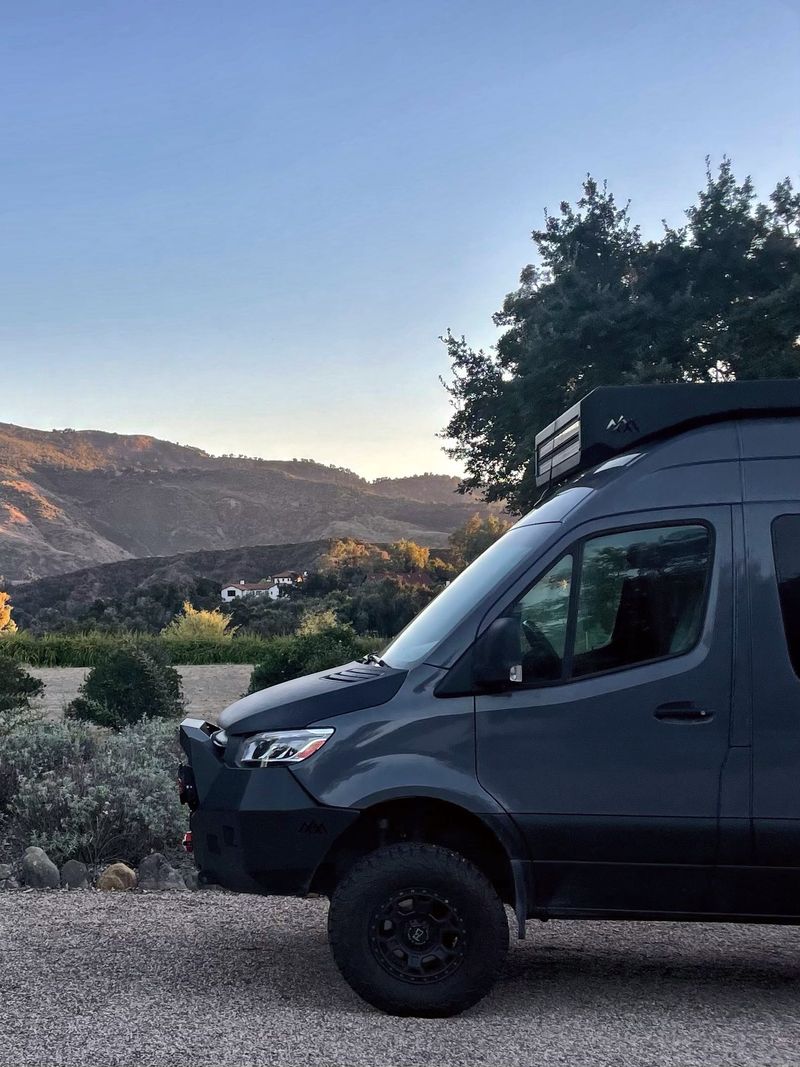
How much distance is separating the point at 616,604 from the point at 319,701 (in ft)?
4.26

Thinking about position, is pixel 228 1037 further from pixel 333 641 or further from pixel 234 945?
pixel 333 641

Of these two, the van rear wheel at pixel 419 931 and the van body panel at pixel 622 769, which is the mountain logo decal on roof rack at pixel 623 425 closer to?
the van body panel at pixel 622 769

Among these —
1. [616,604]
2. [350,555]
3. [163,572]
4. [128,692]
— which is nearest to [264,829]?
[616,604]

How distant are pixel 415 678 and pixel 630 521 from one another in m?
1.12

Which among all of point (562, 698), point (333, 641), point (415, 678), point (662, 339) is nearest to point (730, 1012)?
point (562, 698)

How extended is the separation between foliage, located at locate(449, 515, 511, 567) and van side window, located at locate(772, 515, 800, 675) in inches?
1672

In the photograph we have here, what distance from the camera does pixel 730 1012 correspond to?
493 cm

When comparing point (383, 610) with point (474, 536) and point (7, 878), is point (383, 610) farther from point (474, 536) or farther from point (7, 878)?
point (7, 878)

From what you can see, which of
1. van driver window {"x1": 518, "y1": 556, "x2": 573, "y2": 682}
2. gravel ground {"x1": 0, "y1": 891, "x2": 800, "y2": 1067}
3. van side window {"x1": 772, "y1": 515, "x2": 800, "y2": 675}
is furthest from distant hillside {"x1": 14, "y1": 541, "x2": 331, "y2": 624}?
van side window {"x1": 772, "y1": 515, "x2": 800, "y2": 675}

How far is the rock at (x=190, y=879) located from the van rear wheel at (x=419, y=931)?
3044mm

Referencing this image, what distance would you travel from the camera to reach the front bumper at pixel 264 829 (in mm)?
4824

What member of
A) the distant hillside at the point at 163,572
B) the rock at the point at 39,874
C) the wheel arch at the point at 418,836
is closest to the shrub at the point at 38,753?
the rock at the point at 39,874

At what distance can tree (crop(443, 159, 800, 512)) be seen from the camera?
2945 cm

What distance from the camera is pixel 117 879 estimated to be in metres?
7.45
